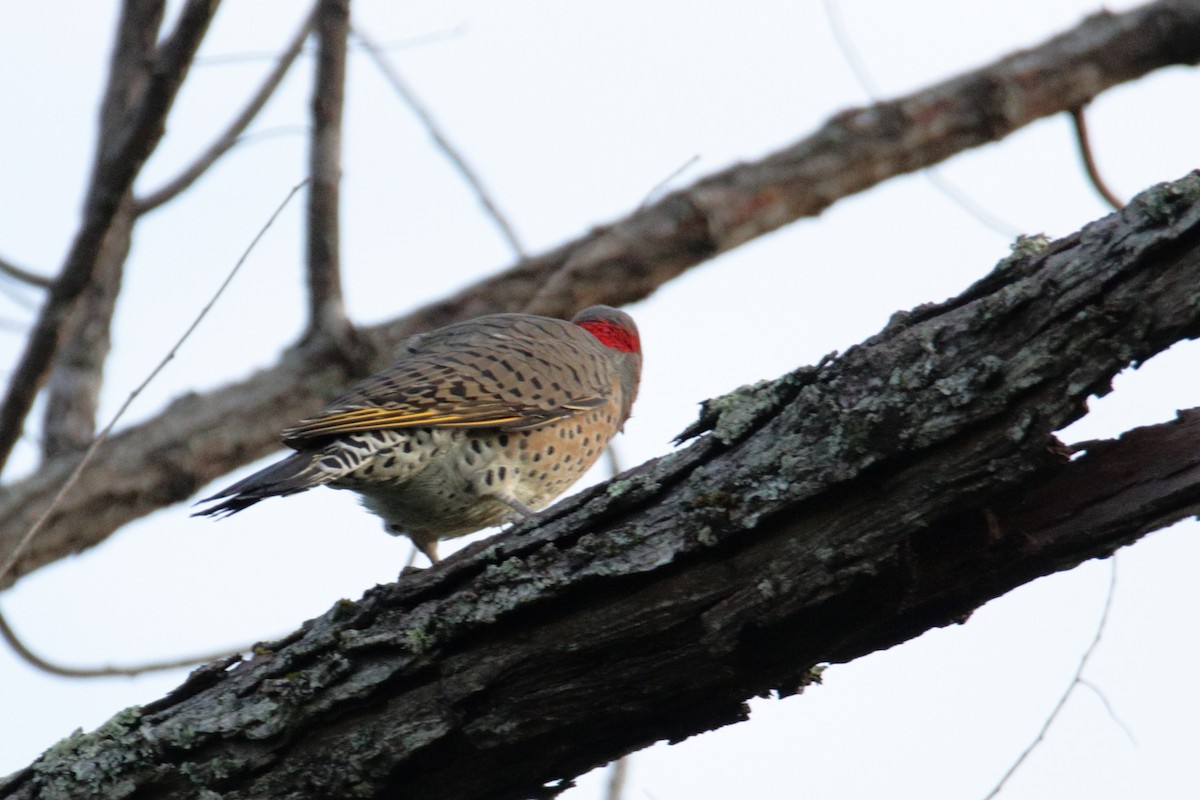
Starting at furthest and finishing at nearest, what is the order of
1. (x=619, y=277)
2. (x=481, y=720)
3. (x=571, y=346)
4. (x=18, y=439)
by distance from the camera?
(x=619, y=277) < (x=571, y=346) < (x=18, y=439) < (x=481, y=720)

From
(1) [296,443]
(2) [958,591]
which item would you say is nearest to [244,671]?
(1) [296,443]

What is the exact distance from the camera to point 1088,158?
23.4 feet

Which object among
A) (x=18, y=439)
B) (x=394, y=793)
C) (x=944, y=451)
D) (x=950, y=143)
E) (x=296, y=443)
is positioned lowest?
(x=394, y=793)

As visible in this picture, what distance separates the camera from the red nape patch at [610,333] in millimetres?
7508

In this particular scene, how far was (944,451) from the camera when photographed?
9.36 feet

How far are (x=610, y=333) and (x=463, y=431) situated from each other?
7.56 feet

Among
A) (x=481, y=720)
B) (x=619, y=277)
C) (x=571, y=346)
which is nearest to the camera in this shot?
(x=481, y=720)

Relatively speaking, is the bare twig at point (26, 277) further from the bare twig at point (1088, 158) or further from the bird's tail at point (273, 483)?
the bare twig at point (1088, 158)

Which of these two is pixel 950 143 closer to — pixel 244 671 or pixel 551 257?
pixel 551 257

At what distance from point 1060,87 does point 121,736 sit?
591 cm

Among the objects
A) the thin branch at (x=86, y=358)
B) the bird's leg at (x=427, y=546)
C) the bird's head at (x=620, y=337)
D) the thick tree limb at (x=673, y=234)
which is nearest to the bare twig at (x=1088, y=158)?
the thick tree limb at (x=673, y=234)

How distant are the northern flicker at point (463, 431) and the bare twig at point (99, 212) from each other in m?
1.25

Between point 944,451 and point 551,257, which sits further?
point 551,257

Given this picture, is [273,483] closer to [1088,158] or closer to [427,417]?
[427,417]
